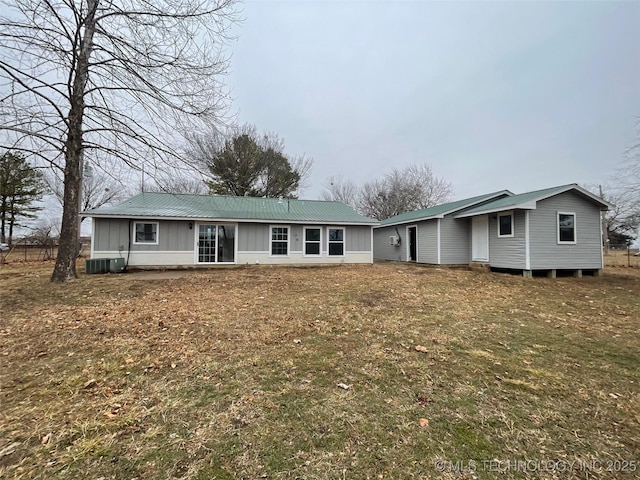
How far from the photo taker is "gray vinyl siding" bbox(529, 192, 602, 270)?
1080 cm

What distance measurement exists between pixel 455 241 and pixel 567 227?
4252 millimetres

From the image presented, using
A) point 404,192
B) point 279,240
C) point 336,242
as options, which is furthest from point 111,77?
point 404,192

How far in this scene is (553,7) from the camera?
33.4 ft

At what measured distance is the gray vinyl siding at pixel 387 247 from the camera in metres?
17.7

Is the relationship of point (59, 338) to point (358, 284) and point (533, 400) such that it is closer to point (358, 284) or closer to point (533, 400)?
point (533, 400)

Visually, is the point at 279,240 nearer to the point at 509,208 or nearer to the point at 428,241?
the point at 428,241

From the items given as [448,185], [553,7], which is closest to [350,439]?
[553,7]

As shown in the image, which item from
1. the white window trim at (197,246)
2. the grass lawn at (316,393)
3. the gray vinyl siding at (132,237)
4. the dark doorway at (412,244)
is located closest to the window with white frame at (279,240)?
the white window trim at (197,246)

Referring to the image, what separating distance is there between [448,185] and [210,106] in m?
26.8

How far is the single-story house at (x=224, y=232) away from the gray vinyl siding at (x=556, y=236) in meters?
6.79

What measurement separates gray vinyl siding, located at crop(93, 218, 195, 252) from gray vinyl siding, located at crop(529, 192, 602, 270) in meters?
13.8

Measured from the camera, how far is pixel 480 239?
1338 centimetres

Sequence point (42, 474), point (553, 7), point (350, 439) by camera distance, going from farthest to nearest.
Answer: point (553, 7)
point (350, 439)
point (42, 474)

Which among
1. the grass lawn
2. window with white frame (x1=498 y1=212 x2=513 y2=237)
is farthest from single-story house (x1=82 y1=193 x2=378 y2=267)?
the grass lawn
